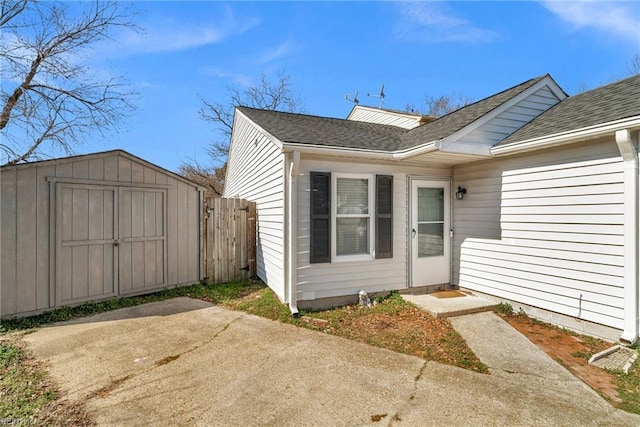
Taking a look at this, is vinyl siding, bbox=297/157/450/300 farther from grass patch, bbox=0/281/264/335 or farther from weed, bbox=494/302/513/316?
grass patch, bbox=0/281/264/335

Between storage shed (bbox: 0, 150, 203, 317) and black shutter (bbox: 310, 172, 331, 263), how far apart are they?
300 cm

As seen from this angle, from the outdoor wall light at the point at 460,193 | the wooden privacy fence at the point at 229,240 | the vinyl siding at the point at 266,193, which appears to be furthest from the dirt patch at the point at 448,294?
the wooden privacy fence at the point at 229,240

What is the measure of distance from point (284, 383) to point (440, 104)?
21.6 metres

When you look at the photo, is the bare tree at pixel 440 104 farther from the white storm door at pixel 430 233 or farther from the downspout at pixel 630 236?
the downspout at pixel 630 236

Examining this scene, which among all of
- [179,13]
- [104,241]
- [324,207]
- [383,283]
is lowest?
[383,283]

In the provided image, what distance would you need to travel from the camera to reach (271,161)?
5.79 m

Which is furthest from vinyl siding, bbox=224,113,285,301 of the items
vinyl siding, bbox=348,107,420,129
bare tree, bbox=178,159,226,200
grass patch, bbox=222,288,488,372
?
bare tree, bbox=178,159,226,200

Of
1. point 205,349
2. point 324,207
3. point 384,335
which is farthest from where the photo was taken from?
point 324,207

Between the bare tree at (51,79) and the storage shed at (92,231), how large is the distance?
460 cm

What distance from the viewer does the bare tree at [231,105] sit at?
62.6 ft

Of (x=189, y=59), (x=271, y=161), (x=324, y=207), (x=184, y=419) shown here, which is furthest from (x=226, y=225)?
(x=189, y=59)

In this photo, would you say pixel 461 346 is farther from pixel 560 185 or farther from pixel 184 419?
pixel 184 419

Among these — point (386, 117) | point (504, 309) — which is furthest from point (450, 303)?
point (386, 117)

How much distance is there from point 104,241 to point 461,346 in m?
5.94
